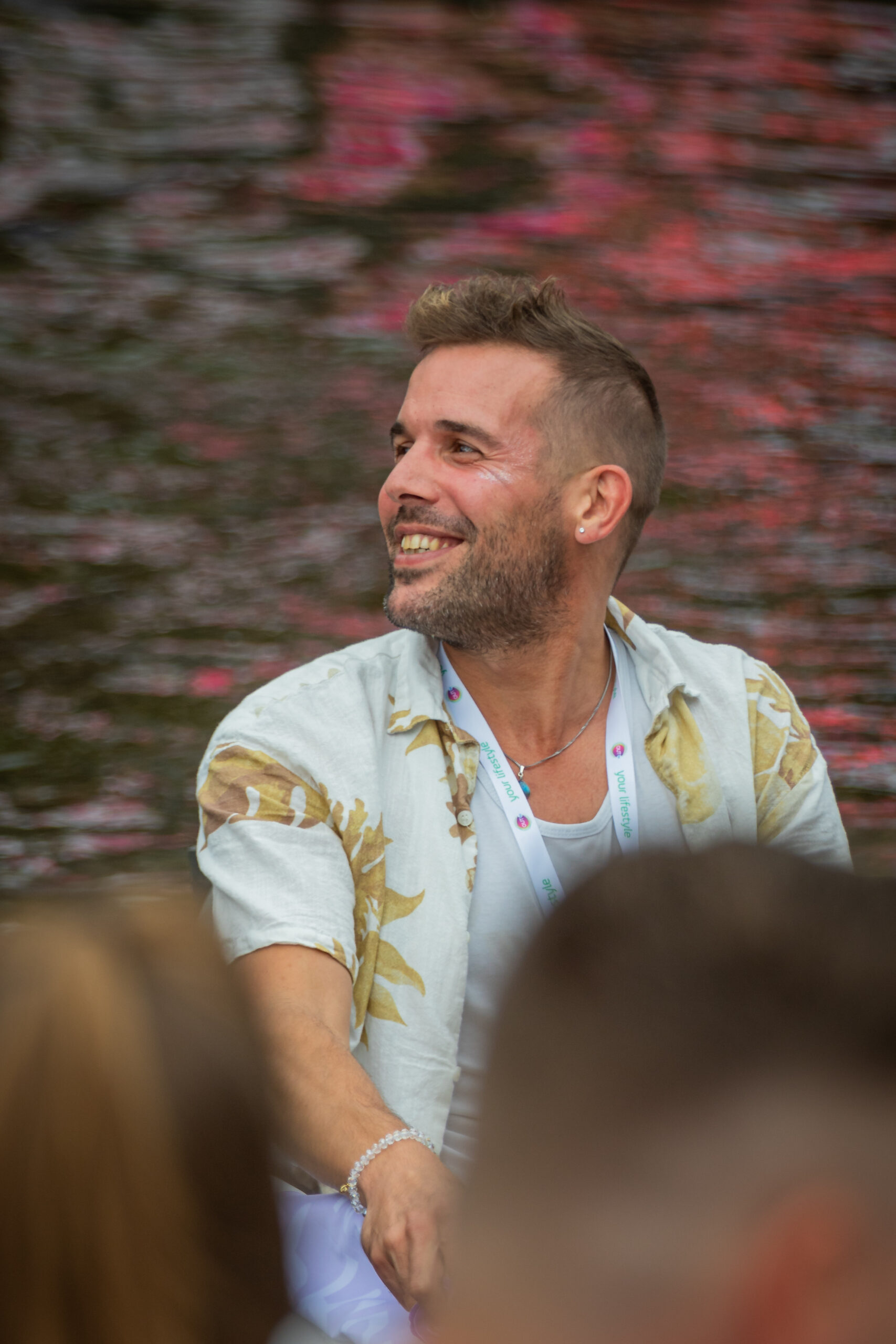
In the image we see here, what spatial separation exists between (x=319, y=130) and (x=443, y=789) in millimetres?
2059

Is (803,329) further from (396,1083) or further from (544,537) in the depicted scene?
(396,1083)

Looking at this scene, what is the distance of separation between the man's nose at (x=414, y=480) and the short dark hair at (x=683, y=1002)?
1159mm

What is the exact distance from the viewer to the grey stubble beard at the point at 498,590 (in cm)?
150

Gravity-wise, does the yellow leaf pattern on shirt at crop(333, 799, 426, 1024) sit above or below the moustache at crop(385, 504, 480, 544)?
below

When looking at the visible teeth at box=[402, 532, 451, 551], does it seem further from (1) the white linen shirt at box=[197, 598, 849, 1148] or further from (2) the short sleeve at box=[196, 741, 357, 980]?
(2) the short sleeve at box=[196, 741, 357, 980]

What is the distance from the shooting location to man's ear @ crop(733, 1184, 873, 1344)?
362mm

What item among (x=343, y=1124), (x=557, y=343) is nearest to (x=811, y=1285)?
(x=343, y=1124)

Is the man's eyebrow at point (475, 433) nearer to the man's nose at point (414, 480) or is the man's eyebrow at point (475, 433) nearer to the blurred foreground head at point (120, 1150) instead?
the man's nose at point (414, 480)

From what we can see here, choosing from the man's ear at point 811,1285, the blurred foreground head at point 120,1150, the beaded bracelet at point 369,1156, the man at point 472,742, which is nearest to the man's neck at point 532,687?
the man at point 472,742

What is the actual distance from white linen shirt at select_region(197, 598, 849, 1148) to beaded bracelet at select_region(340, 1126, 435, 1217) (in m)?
0.21

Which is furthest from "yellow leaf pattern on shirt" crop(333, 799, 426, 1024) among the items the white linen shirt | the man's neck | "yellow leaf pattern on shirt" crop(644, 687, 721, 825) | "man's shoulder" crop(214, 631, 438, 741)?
"yellow leaf pattern on shirt" crop(644, 687, 721, 825)

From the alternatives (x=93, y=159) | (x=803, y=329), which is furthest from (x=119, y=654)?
(x=803, y=329)

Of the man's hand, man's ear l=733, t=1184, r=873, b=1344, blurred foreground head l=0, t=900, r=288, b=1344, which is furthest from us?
the man's hand

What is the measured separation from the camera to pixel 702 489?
284 centimetres
